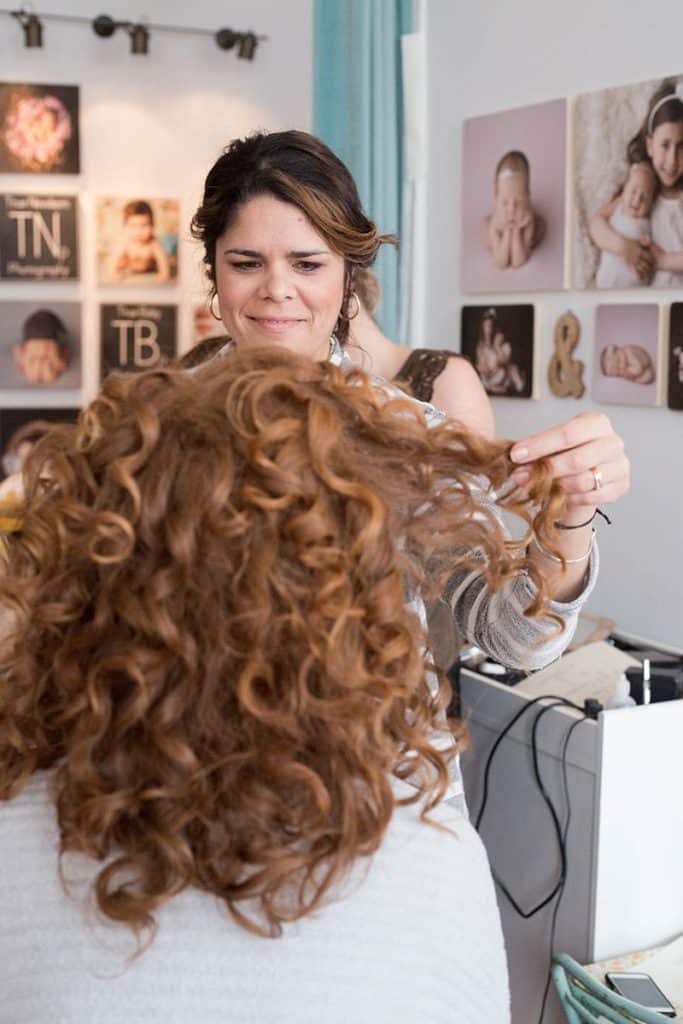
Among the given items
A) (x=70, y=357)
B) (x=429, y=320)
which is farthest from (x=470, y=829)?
(x=70, y=357)

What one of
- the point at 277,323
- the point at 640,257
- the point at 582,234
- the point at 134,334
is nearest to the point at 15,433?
the point at 134,334

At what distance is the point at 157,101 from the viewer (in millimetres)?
3729

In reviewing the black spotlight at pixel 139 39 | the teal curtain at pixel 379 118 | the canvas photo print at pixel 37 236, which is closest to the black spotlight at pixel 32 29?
the black spotlight at pixel 139 39

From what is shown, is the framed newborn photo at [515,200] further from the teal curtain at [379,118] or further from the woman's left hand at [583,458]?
the woman's left hand at [583,458]

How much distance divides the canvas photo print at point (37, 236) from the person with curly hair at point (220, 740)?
3044mm

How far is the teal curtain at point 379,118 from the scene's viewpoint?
9.95 feet

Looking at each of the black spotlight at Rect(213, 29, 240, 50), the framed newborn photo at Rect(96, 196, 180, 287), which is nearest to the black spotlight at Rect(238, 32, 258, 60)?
the black spotlight at Rect(213, 29, 240, 50)

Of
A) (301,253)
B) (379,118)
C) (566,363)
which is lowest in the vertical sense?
(566,363)

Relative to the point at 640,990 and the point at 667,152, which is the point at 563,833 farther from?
the point at 667,152

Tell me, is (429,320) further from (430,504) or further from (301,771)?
(301,771)

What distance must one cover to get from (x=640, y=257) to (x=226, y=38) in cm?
172

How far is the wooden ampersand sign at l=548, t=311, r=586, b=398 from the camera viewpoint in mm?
2762

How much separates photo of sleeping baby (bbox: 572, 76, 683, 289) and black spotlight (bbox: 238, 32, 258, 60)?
1.35 meters

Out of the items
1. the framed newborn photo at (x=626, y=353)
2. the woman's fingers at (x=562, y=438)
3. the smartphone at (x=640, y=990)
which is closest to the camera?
the woman's fingers at (x=562, y=438)
